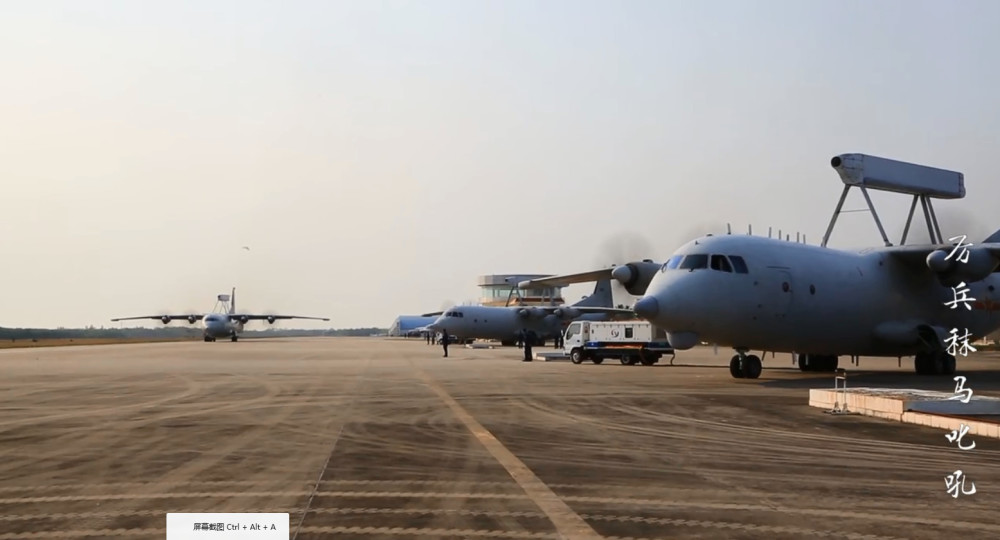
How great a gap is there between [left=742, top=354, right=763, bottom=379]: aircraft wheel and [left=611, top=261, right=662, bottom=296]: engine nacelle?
5191 mm

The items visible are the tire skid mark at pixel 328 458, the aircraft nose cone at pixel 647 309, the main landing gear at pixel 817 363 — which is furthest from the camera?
the main landing gear at pixel 817 363

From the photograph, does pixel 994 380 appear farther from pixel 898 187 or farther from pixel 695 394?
pixel 898 187

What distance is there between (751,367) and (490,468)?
20.3 m

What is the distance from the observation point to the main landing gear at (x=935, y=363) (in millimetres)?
31297

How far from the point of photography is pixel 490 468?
10867 mm

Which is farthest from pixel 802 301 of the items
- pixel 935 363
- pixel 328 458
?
pixel 328 458

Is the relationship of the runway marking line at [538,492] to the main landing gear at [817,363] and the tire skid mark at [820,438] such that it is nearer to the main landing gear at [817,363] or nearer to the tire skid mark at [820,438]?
the tire skid mark at [820,438]

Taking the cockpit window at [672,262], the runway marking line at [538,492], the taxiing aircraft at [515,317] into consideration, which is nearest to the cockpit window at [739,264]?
the cockpit window at [672,262]

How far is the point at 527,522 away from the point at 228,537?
2511 mm

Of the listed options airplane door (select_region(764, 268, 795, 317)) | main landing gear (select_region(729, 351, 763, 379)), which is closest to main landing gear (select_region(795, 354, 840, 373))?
main landing gear (select_region(729, 351, 763, 379))

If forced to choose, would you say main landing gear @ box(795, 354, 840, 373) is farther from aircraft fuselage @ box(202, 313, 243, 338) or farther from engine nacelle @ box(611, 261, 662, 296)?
aircraft fuselage @ box(202, 313, 243, 338)

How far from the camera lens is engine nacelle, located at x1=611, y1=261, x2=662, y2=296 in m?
33.4

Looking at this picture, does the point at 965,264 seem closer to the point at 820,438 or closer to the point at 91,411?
the point at 820,438

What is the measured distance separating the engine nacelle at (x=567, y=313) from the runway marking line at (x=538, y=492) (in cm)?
6050
